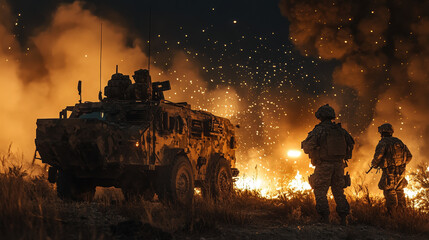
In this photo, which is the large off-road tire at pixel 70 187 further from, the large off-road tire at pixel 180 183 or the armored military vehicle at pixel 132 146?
the large off-road tire at pixel 180 183

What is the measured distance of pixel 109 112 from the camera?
8531 millimetres

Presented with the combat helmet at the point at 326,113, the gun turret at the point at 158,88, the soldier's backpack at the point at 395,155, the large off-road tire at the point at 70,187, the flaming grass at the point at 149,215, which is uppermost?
the gun turret at the point at 158,88

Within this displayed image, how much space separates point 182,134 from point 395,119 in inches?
566

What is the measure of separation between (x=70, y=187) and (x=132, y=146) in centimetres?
161

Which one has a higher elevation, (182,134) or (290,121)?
(290,121)

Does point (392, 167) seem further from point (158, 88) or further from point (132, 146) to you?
point (158, 88)

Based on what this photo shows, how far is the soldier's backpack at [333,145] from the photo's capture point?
Result: 7.64 m

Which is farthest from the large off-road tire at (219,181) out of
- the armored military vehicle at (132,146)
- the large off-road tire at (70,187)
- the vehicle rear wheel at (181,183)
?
the large off-road tire at (70,187)

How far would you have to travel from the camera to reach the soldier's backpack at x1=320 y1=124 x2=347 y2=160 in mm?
7641

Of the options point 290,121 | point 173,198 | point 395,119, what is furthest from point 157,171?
point 290,121

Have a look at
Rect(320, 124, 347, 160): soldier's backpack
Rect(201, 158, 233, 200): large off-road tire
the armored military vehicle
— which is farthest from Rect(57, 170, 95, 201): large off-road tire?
Rect(320, 124, 347, 160): soldier's backpack

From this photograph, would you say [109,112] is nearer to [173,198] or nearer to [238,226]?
[173,198]

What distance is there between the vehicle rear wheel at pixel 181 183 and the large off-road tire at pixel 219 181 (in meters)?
1.02

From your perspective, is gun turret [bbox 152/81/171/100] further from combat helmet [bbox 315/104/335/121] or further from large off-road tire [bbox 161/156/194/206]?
combat helmet [bbox 315/104/335/121]
